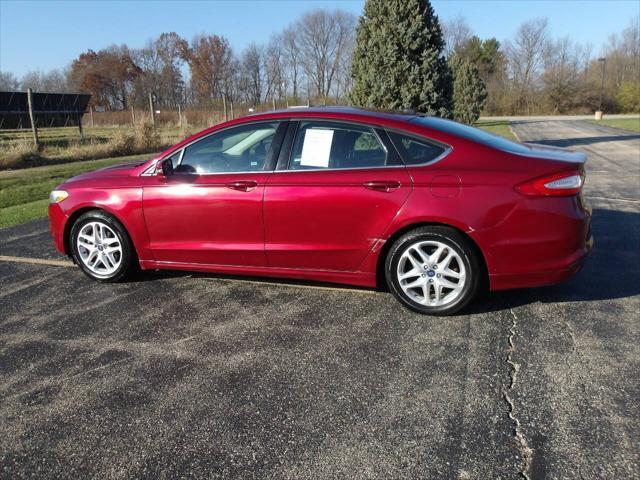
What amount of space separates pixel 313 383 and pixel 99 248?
2795 millimetres

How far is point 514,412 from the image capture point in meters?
2.71

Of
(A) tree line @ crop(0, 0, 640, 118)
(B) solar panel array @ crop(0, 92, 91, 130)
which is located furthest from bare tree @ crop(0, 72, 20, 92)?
(B) solar panel array @ crop(0, 92, 91, 130)

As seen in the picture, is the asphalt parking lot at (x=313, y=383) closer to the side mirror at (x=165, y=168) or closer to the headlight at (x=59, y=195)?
the headlight at (x=59, y=195)

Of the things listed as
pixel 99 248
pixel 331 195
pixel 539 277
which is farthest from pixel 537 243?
pixel 99 248

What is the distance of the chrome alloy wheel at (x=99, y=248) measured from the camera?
482 cm

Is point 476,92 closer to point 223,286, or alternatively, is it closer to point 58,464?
point 223,286

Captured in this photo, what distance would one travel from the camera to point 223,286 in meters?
4.76

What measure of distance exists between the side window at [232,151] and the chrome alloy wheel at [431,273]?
1.41 meters

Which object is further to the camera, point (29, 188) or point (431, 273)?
point (29, 188)

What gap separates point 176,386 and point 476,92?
33.7m

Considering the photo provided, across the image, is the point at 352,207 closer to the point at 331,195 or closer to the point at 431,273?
the point at 331,195

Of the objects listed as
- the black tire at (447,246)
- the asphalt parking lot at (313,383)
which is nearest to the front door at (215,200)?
the asphalt parking lot at (313,383)

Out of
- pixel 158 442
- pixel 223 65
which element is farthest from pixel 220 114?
pixel 223 65

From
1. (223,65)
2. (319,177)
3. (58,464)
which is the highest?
(223,65)
